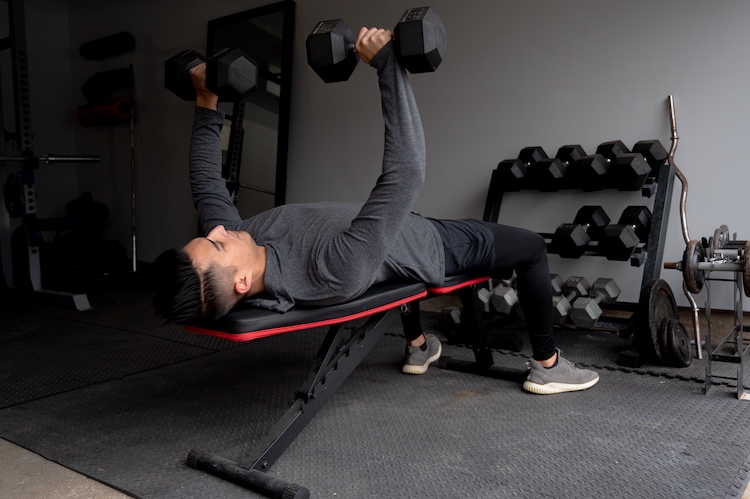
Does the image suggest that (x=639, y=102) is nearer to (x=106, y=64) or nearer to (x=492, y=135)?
(x=492, y=135)

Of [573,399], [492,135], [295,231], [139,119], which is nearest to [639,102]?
[492,135]

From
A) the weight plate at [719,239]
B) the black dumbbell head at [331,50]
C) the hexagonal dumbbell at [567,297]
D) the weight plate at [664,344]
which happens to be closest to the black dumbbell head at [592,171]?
the hexagonal dumbbell at [567,297]

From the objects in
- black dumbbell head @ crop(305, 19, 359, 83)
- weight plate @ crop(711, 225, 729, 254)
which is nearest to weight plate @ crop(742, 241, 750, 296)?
weight plate @ crop(711, 225, 729, 254)

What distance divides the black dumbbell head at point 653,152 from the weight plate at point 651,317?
1.90 feet

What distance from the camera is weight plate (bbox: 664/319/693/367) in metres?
2.02

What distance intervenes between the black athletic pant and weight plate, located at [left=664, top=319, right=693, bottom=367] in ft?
1.64

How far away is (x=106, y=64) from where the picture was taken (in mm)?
5055

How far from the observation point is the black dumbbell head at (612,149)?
241cm

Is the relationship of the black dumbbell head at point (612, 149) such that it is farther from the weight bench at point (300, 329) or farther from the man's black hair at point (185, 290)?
the man's black hair at point (185, 290)

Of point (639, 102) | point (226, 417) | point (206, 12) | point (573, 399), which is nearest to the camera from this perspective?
point (226, 417)

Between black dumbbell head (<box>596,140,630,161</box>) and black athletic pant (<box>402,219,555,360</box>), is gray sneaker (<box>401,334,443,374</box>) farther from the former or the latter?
black dumbbell head (<box>596,140,630,161</box>)

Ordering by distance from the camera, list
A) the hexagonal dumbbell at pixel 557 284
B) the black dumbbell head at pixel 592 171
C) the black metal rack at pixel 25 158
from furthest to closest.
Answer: the black metal rack at pixel 25 158 → the hexagonal dumbbell at pixel 557 284 → the black dumbbell head at pixel 592 171

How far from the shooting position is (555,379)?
1854mm

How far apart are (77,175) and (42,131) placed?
485 mm
